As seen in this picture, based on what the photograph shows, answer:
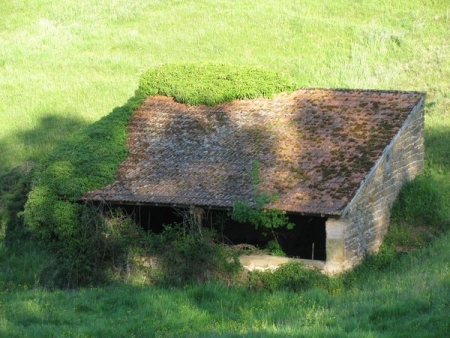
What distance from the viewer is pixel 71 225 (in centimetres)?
1789

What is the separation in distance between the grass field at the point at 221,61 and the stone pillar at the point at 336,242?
368 mm

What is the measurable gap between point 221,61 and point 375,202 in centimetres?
1349

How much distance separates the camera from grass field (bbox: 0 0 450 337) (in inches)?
521

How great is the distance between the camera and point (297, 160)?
17797 millimetres

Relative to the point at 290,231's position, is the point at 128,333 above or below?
below

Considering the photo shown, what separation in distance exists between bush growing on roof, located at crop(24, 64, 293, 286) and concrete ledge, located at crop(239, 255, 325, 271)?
3018 mm

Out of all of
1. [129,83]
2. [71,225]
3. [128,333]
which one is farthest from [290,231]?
[129,83]

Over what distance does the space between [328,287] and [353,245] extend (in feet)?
3.84

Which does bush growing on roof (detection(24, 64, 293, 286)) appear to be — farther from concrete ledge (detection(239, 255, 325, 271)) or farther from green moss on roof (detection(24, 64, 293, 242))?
concrete ledge (detection(239, 255, 325, 271))

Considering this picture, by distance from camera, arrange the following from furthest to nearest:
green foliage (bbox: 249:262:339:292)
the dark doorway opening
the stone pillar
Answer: the dark doorway opening
the stone pillar
green foliage (bbox: 249:262:339:292)

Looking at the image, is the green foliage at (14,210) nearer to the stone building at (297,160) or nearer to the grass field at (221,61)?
the grass field at (221,61)

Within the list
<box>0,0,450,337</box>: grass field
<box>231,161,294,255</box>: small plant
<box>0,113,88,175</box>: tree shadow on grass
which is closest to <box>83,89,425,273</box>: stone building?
<box>231,161,294,255</box>: small plant

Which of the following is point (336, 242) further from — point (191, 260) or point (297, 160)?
point (191, 260)

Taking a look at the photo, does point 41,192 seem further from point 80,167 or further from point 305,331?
point 305,331
